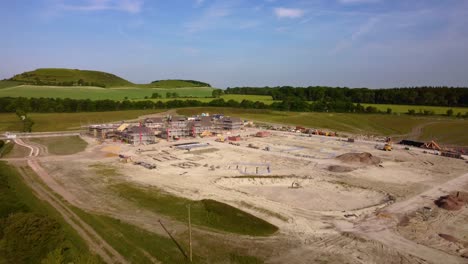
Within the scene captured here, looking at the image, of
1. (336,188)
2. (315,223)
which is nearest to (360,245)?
(315,223)

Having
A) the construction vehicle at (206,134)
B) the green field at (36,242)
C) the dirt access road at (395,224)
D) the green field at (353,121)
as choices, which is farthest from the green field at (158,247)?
the green field at (353,121)

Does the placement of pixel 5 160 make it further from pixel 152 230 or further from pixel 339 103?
pixel 339 103

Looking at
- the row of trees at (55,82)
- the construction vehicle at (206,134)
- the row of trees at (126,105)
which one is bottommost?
the construction vehicle at (206,134)

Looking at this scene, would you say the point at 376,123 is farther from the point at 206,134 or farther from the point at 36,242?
the point at 36,242

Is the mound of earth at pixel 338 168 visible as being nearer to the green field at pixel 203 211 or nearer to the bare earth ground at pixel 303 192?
the bare earth ground at pixel 303 192

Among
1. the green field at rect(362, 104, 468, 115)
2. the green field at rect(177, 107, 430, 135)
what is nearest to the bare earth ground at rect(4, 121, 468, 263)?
the green field at rect(177, 107, 430, 135)

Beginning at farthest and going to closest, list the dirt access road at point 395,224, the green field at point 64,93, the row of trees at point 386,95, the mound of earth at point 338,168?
1. the green field at point 64,93
2. the row of trees at point 386,95
3. the mound of earth at point 338,168
4. the dirt access road at point 395,224

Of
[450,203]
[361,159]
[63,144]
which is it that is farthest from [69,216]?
[63,144]
